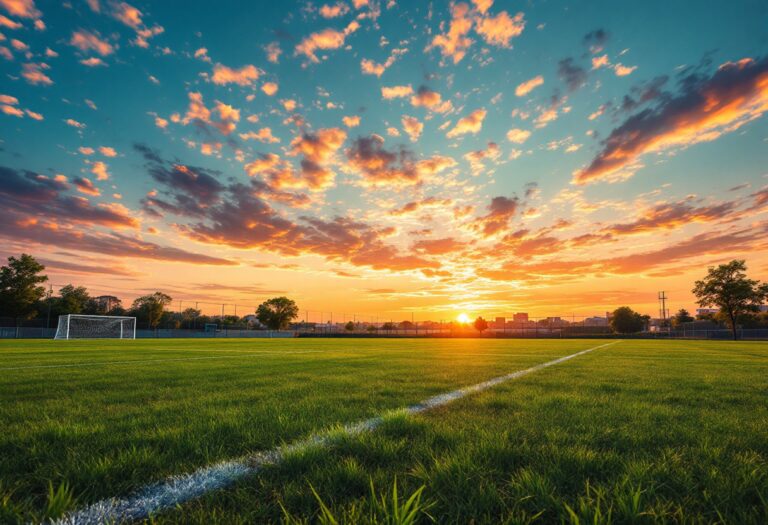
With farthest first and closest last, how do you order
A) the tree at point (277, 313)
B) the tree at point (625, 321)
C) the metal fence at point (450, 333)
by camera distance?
the tree at point (277, 313) → the tree at point (625, 321) → the metal fence at point (450, 333)

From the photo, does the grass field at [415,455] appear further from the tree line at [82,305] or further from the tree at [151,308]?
the tree at [151,308]

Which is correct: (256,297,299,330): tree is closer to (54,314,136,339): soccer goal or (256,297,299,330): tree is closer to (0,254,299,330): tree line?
(0,254,299,330): tree line

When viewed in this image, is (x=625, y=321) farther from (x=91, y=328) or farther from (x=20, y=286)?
(x=20, y=286)

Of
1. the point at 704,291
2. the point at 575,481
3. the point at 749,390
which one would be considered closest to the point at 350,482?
the point at 575,481

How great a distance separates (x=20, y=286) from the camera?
48719 millimetres

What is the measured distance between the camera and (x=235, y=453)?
7.36ft

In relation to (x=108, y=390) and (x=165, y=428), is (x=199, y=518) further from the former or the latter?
(x=108, y=390)

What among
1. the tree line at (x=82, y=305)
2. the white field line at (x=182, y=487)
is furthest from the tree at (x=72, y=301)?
the white field line at (x=182, y=487)

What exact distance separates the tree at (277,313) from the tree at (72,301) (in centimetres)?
3087

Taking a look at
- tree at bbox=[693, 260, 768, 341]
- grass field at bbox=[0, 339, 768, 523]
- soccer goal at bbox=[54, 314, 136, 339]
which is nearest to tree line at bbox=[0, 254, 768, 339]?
tree at bbox=[693, 260, 768, 341]

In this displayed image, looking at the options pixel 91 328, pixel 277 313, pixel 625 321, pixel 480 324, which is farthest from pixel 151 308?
pixel 625 321

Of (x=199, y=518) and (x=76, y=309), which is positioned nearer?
(x=199, y=518)

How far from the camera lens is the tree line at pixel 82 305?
4841 cm

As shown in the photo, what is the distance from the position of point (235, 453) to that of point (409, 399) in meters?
2.12
